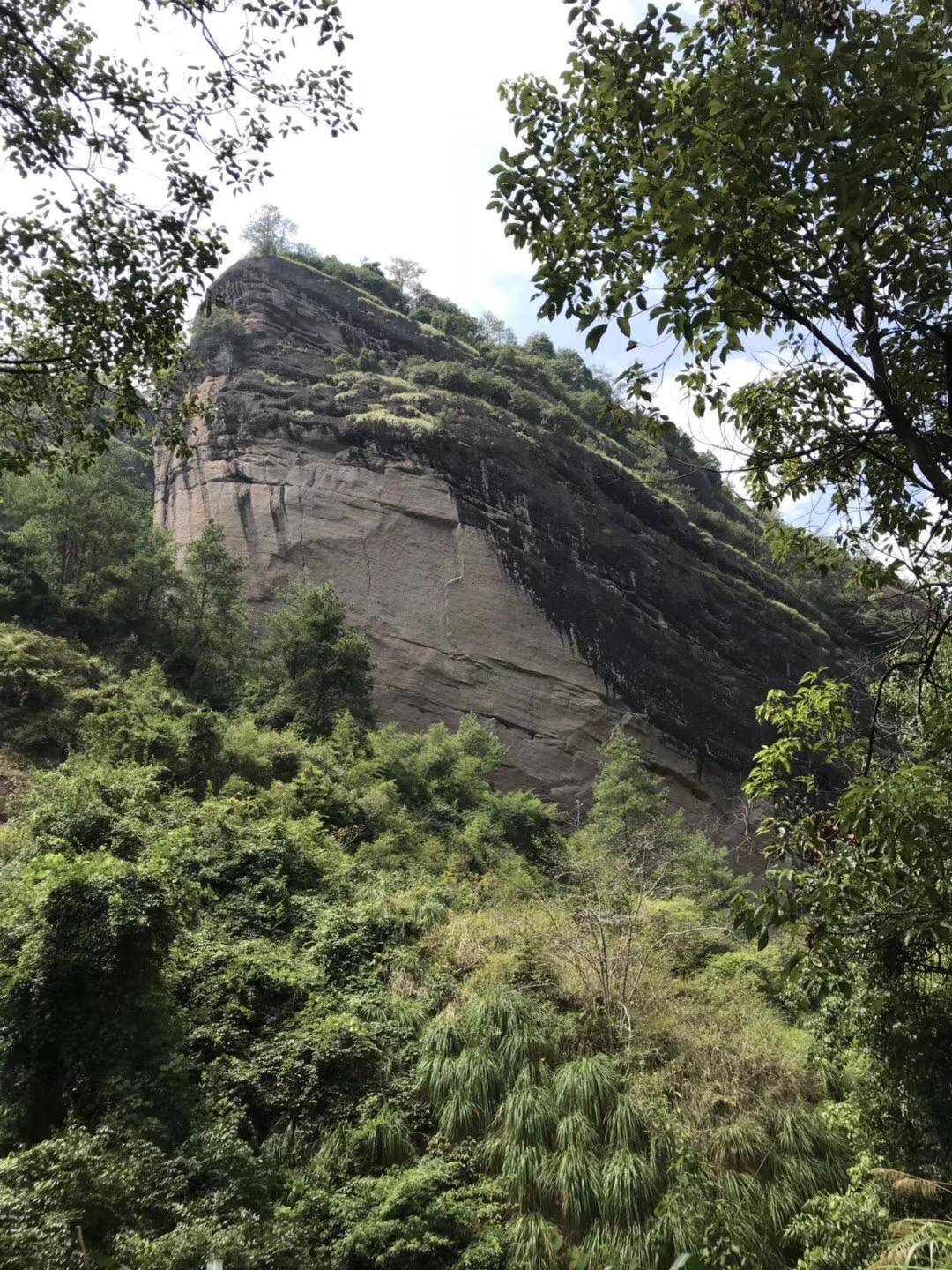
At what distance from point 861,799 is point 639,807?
20060 millimetres

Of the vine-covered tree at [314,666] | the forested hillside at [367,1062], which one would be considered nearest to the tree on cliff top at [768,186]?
the forested hillside at [367,1062]

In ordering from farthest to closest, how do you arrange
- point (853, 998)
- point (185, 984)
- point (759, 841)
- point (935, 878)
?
point (759, 841) → point (185, 984) → point (853, 998) → point (935, 878)

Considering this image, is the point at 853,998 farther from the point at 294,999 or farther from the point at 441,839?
the point at 441,839

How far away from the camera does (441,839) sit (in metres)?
16.9

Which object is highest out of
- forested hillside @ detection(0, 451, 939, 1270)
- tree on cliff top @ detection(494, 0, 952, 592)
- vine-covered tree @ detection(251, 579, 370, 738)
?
tree on cliff top @ detection(494, 0, 952, 592)

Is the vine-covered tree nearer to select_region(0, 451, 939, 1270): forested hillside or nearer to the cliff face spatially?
the cliff face

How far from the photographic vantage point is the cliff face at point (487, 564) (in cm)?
2867

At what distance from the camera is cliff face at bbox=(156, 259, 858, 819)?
1129 inches

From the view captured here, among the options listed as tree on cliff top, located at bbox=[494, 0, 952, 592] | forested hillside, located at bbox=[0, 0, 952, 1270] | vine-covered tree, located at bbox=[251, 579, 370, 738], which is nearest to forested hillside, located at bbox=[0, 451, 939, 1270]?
forested hillside, located at bbox=[0, 0, 952, 1270]

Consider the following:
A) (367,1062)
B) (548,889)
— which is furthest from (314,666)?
(367,1062)

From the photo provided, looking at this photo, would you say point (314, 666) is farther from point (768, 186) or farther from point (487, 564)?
point (768, 186)

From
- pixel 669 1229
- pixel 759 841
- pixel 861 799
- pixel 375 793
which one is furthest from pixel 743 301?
pixel 759 841

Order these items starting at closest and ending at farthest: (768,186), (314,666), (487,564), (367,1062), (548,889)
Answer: (768,186)
(367,1062)
(548,889)
(314,666)
(487,564)

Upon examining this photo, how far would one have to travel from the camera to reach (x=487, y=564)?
1194 inches
